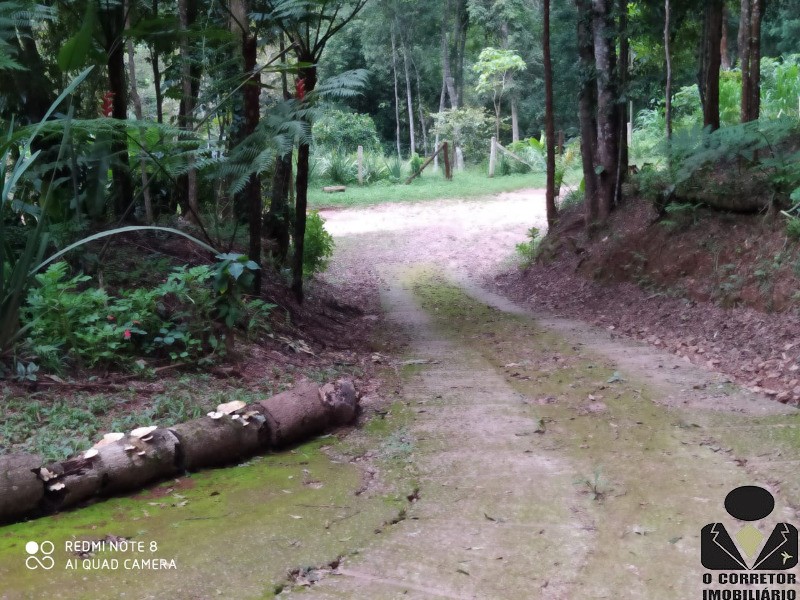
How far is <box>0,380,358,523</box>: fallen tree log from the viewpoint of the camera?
11.3 ft

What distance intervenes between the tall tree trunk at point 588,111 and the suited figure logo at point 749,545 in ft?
31.6

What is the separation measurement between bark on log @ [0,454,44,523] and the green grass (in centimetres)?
2181

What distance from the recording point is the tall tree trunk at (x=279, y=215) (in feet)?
34.4

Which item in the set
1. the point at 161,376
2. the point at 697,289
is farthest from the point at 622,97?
the point at 161,376

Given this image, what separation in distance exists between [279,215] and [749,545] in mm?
8526

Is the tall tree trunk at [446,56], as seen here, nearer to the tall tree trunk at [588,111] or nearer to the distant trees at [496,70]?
the distant trees at [496,70]

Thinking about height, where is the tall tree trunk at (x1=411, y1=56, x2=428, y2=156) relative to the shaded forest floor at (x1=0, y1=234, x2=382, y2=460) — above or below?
above

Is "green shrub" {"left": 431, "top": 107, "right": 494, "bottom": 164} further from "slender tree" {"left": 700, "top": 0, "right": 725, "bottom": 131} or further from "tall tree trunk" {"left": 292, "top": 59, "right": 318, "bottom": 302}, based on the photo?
"tall tree trunk" {"left": 292, "top": 59, "right": 318, "bottom": 302}

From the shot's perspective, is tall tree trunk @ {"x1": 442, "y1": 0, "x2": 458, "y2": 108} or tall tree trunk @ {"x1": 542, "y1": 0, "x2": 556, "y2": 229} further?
tall tree trunk @ {"x1": 442, "y1": 0, "x2": 458, "y2": 108}

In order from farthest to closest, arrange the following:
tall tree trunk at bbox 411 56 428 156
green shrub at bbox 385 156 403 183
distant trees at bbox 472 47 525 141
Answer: tall tree trunk at bbox 411 56 428 156
distant trees at bbox 472 47 525 141
green shrub at bbox 385 156 403 183

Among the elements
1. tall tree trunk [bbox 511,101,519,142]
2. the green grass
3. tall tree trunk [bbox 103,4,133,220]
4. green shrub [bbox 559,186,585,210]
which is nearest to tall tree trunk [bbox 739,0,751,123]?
green shrub [bbox 559,186,585,210]

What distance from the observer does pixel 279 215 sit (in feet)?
35.3

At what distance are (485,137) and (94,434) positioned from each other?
111 ft

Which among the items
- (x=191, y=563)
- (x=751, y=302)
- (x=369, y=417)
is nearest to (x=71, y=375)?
(x=369, y=417)
